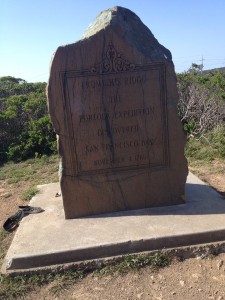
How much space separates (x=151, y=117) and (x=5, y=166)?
4976mm

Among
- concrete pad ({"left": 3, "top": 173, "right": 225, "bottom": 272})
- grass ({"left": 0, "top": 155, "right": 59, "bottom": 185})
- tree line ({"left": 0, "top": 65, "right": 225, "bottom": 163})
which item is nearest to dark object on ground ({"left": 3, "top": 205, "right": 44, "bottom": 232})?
concrete pad ({"left": 3, "top": 173, "right": 225, "bottom": 272})

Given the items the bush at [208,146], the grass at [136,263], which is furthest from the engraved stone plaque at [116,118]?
the bush at [208,146]

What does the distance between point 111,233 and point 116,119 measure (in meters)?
1.30

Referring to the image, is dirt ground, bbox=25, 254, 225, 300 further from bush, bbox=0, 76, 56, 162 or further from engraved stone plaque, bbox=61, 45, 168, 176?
bush, bbox=0, 76, 56, 162

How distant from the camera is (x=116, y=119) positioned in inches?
164

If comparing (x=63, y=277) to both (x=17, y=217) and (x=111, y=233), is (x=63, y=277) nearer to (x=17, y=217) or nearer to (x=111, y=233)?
(x=111, y=233)

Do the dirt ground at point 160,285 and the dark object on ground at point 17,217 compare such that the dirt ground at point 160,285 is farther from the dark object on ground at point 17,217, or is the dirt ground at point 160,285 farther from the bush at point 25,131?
the bush at point 25,131

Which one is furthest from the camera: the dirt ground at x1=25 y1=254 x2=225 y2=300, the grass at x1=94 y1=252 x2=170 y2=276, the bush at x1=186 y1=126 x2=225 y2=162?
the bush at x1=186 y1=126 x2=225 y2=162

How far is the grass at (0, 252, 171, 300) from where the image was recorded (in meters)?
3.22

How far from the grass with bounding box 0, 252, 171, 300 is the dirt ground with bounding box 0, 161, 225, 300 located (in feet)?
0.15

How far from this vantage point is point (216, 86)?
1046cm

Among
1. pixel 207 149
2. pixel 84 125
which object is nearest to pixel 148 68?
pixel 84 125

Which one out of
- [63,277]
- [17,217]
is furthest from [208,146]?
[63,277]

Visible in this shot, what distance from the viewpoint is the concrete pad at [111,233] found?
350 centimetres
